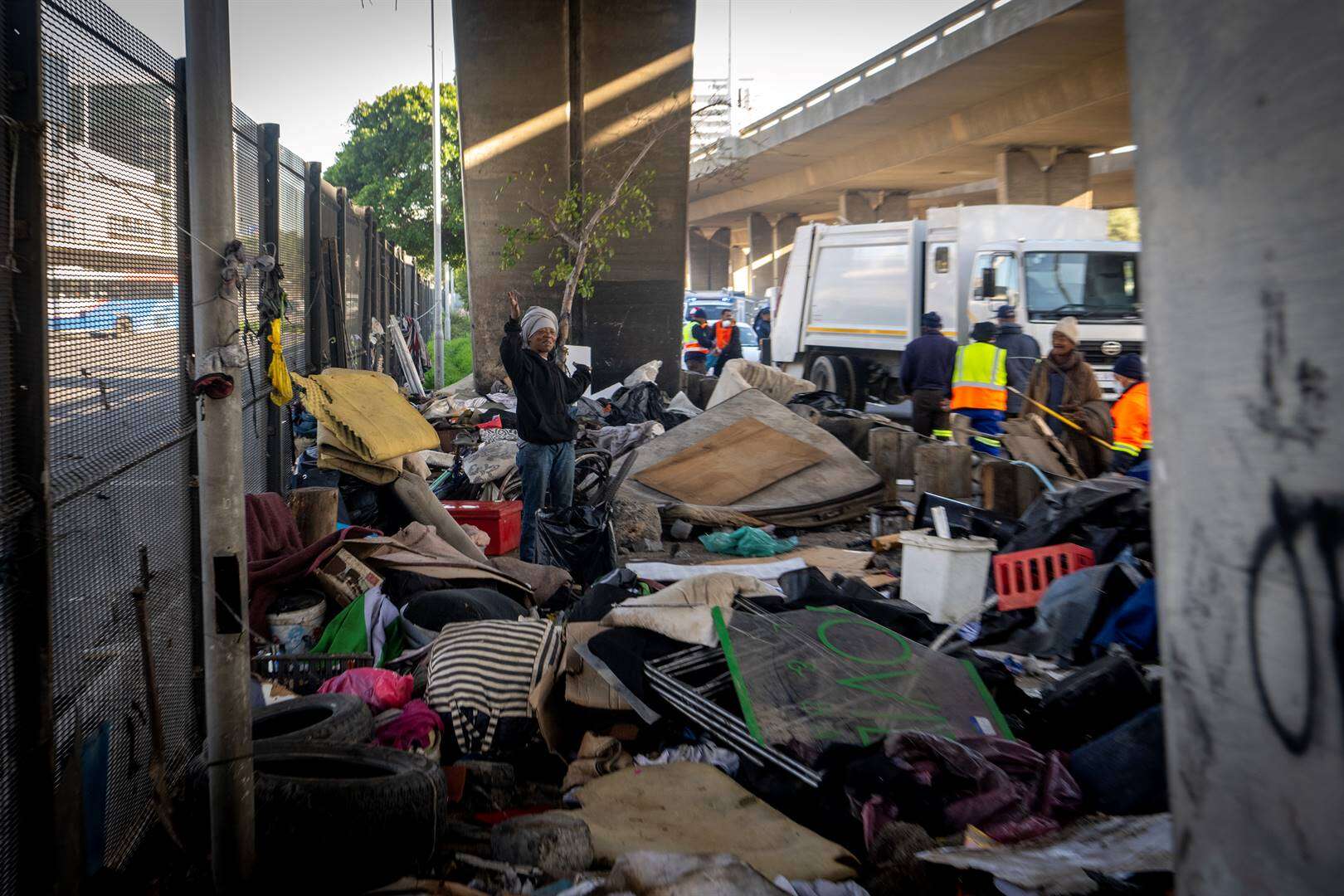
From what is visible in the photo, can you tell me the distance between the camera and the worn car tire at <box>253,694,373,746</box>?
13.0 ft

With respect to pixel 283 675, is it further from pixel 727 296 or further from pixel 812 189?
pixel 812 189

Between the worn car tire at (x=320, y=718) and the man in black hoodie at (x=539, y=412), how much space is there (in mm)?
3652

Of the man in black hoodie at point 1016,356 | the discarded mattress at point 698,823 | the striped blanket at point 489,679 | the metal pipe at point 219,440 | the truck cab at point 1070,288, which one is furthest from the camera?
the truck cab at point 1070,288

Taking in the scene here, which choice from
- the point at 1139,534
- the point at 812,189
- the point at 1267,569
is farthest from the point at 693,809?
the point at 812,189

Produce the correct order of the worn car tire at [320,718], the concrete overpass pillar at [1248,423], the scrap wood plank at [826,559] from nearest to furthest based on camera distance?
the concrete overpass pillar at [1248,423] → the worn car tire at [320,718] → the scrap wood plank at [826,559]

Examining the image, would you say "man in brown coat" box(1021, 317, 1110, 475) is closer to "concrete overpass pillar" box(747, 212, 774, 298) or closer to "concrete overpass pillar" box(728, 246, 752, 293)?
"concrete overpass pillar" box(747, 212, 774, 298)

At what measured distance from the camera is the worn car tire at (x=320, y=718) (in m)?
3.96

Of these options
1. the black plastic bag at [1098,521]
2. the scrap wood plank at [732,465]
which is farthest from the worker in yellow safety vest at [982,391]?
the black plastic bag at [1098,521]

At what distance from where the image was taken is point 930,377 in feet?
43.5

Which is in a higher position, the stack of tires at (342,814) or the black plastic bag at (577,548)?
the black plastic bag at (577,548)

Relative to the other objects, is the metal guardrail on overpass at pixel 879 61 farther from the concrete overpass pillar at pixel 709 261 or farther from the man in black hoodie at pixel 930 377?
the concrete overpass pillar at pixel 709 261

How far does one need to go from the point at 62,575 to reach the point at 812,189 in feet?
124

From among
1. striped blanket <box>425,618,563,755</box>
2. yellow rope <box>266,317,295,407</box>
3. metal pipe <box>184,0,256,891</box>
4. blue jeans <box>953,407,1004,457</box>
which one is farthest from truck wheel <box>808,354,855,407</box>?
metal pipe <box>184,0,256,891</box>

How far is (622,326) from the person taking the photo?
1841cm
